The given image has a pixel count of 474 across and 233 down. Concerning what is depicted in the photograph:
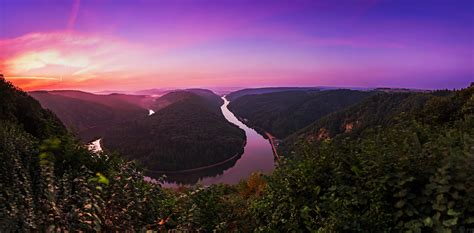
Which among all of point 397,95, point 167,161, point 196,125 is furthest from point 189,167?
point 397,95

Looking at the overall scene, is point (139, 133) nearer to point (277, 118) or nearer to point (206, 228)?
point (277, 118)

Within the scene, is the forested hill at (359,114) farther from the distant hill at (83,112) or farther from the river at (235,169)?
the distant hill at (83,112)

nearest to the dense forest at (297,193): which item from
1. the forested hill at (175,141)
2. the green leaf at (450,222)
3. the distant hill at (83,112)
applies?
the green leaf at (450,222)

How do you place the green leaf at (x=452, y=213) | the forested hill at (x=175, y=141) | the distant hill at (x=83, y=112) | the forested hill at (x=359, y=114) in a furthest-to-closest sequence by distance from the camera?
the distant hill at (x=83, y=112)
the forested hill at (x=175, y=141)
the forested hill at (x=359, y=114)
the green leaf at (x=452, y=213)

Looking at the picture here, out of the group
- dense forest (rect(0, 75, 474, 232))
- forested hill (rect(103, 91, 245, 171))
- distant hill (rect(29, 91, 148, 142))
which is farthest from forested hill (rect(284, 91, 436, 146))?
dense forest (rect(0, 75, 474, 232))

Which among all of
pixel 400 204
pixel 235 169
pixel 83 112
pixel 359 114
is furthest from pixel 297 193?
pixel 83 112

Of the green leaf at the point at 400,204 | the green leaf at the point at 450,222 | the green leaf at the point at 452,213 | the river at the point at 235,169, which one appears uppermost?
the green leaf at the point at 452,213

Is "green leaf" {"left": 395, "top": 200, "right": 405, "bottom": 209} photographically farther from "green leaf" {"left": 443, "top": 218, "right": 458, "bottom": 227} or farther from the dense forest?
"green leaf" {"left": 443, "top": 218, "right": 458, "bottom": 227}
